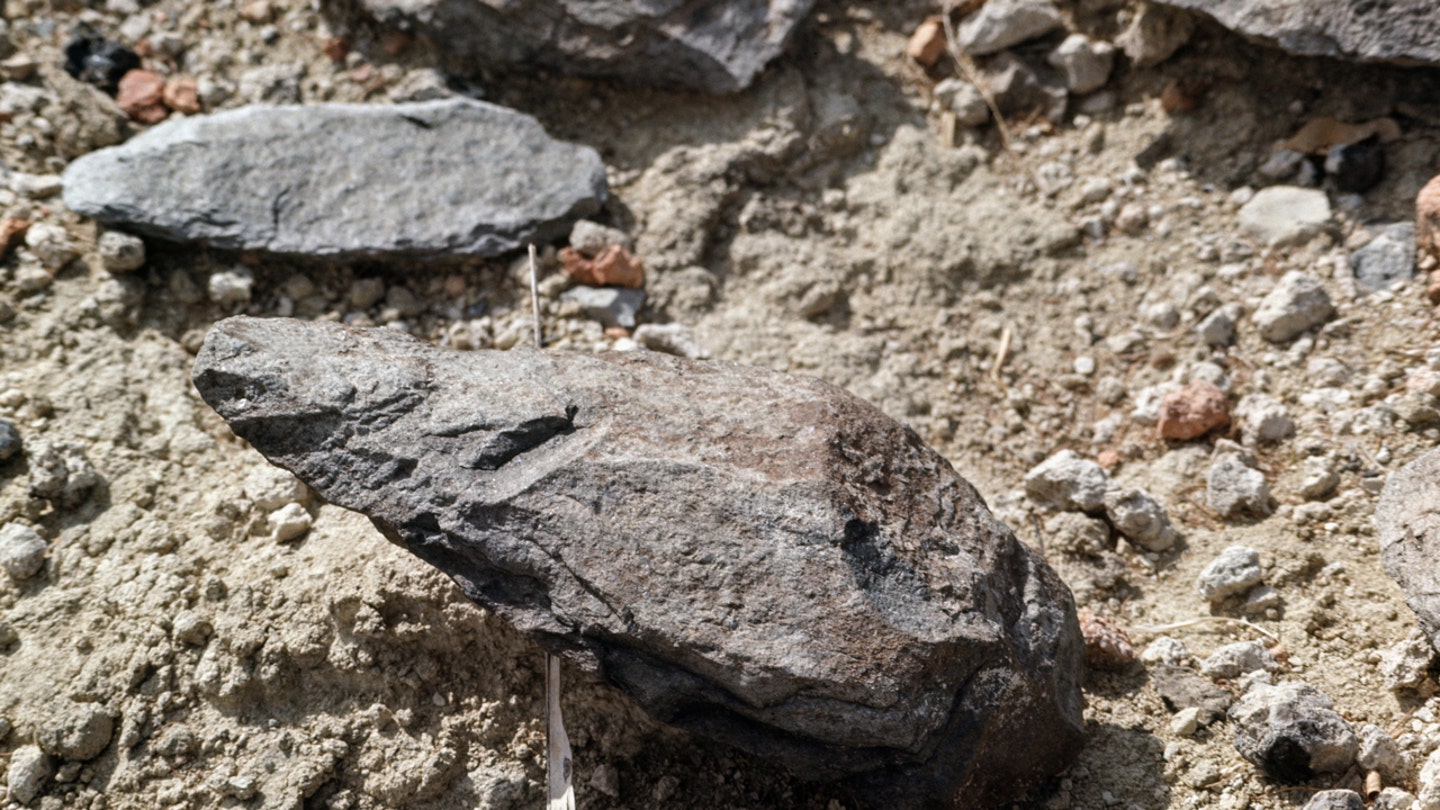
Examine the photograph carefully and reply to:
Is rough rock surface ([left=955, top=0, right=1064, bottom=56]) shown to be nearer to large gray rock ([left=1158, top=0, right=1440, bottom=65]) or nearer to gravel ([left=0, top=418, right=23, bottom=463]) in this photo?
large gray rock ([left=1158, top=0, right=1440, bottom=65])

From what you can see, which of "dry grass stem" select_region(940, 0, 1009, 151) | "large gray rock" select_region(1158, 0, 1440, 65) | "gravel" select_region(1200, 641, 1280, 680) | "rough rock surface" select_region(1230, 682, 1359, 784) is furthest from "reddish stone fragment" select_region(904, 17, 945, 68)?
"rough rock surface" select_region(1230, 682, 1359, 784)

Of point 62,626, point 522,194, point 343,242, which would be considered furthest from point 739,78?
point 62,626

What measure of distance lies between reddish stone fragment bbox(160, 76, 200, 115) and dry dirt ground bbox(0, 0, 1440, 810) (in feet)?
0.32

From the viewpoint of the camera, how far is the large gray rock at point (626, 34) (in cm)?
319

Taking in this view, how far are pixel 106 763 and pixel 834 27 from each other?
282 centimetres

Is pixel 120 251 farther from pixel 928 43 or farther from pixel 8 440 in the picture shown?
A: pixel 928 43

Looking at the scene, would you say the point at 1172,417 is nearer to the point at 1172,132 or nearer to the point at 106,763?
the point at 1172,132

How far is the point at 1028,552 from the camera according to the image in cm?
221

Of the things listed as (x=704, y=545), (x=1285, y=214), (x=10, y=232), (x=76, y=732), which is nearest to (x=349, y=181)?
(x=10, y=232)

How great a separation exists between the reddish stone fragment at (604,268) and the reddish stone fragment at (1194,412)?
4.70 feet

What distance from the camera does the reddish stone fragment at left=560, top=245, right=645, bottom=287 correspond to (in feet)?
9.82

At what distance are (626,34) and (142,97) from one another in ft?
4.72

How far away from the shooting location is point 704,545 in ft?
6.11

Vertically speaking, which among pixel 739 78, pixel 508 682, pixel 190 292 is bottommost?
pixel 508 682
